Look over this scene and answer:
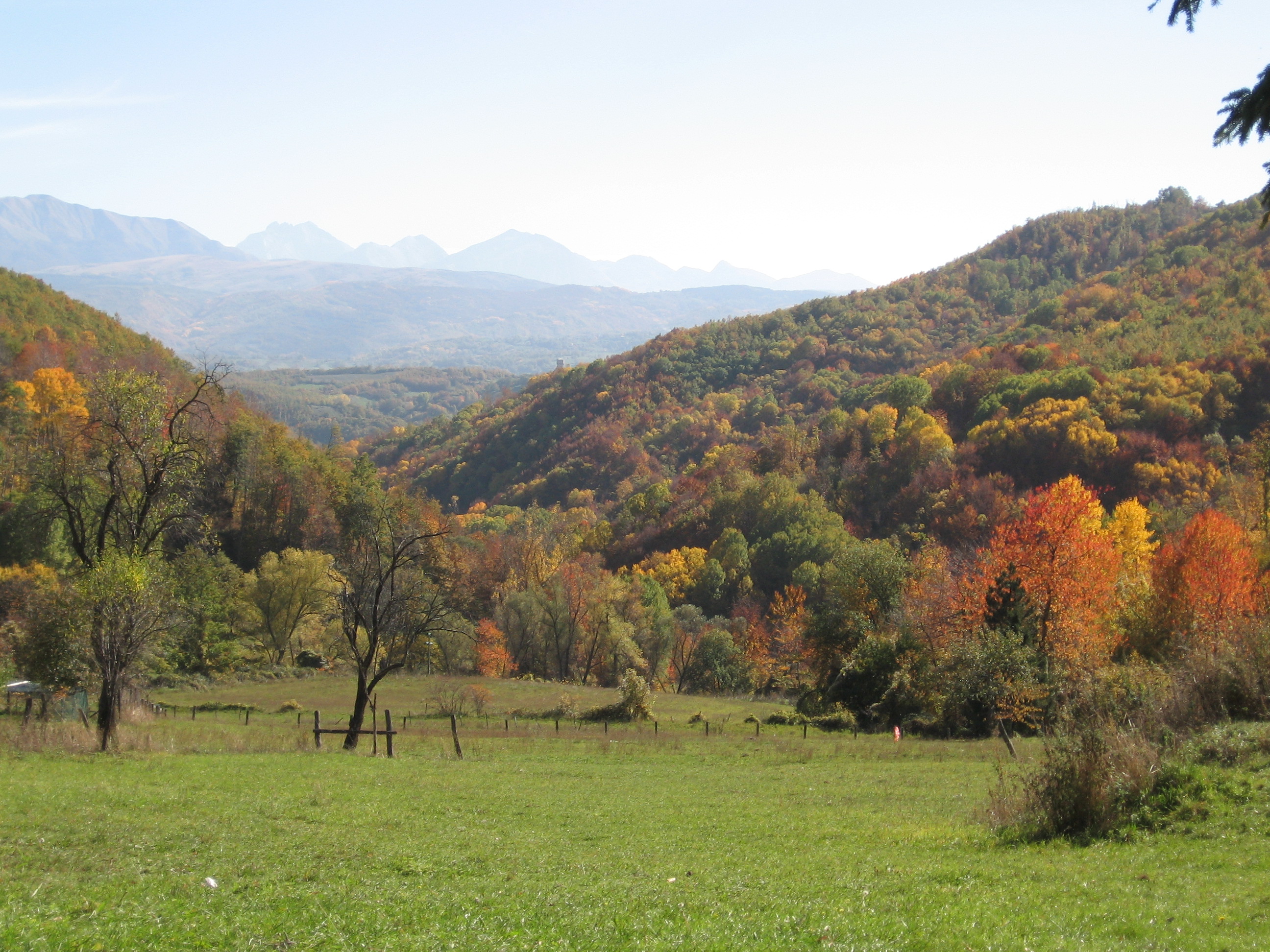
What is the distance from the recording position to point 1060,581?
130 ft

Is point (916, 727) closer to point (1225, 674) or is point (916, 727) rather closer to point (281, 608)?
point (1225, 674)

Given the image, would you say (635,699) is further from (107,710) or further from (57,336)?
(57,336)

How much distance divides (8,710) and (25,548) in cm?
4315

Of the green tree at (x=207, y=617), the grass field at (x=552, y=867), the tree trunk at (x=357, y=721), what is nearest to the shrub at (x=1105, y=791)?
the grass field at (x=552, y=867)

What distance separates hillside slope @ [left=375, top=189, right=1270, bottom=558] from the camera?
3723 inches

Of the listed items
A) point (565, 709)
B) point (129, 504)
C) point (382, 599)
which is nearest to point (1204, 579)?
point (565, 709)

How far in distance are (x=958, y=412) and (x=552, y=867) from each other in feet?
396

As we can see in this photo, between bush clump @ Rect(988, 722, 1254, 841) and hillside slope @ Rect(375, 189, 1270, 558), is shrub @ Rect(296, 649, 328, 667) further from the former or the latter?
hillside slope @ Rect(375, 189, 1270, 558)

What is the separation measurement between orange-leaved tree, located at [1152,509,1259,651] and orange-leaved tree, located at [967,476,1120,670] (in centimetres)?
259

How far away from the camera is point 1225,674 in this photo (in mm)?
19141

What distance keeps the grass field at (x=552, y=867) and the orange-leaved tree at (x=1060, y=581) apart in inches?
760

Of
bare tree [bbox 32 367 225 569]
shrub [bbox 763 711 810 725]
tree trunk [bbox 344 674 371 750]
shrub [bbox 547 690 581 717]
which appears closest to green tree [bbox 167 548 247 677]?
shrub [bbox 547 690 581 717]

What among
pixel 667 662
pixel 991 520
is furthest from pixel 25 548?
pixel 991 520

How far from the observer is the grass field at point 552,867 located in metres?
8.91
